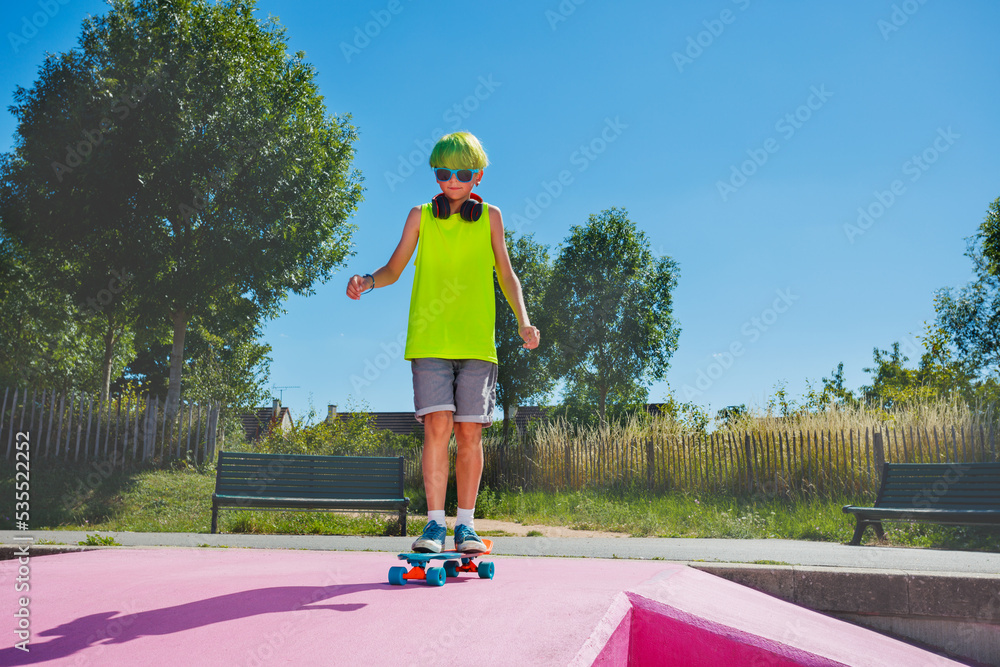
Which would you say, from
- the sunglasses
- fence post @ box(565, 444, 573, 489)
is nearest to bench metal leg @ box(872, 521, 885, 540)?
the sunglasses

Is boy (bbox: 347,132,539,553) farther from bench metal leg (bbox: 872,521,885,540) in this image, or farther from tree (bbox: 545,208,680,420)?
tree (bbox: 545,208,680,420)

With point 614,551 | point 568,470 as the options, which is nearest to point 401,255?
point 614,551

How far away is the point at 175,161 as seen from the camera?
53.2ft

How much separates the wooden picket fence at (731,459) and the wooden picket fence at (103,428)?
5416 millimetres

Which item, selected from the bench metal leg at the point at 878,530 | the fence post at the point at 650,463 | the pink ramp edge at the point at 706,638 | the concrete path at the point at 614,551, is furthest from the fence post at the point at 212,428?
the pink ramp edge at the point at 706,638

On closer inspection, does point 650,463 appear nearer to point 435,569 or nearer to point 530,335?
point 530,335

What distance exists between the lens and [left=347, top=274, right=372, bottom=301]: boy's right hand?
11.5 feet

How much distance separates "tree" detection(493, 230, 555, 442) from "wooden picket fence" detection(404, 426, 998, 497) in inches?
567

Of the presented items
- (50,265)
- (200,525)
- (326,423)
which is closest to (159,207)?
(50,265)

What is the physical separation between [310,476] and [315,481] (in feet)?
0.32

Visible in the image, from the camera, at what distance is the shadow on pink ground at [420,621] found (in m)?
1.93

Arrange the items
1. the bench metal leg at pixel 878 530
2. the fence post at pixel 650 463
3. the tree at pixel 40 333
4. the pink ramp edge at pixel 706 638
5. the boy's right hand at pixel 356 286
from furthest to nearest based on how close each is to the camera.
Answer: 1. the tree at pixel 40 333
2. the fence post at pixel 650 463
3. the bench metal leg at pixel 878 530
4. the boy's right hand at pixel 356 286
5. the pink ramp edge at pixel 706 638

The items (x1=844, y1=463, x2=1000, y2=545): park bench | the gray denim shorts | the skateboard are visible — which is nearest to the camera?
the skateboard

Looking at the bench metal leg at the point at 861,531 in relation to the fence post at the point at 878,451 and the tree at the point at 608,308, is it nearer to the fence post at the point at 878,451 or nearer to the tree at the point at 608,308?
the fence post at the point at 878,451
